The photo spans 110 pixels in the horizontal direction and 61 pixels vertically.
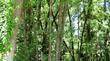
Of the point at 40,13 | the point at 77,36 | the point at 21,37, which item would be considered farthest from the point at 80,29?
the point at 21,37

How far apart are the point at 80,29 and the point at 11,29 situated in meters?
14.5

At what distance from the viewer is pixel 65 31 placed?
19.5 m

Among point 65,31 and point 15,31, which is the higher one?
point 15,31

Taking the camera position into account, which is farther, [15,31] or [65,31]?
[65,31]

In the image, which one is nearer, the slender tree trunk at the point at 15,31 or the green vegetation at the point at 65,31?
the slender tree trunk at the point at 15,31

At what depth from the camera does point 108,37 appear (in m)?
22.0

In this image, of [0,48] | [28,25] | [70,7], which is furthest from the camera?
→ [70,7]

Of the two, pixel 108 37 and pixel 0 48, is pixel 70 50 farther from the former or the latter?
pixel 0 48

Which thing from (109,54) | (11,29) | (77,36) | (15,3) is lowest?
(109,54)

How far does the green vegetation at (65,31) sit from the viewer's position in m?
15.4

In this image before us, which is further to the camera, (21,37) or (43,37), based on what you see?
(43,37)

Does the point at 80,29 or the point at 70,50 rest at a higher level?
the point at 80,29

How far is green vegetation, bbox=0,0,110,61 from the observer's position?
50.5 ft

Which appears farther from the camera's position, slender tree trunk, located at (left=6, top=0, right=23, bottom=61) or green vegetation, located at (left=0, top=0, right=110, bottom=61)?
green vegetation, located at (left=0, top=0, right=110, bottom=61)
